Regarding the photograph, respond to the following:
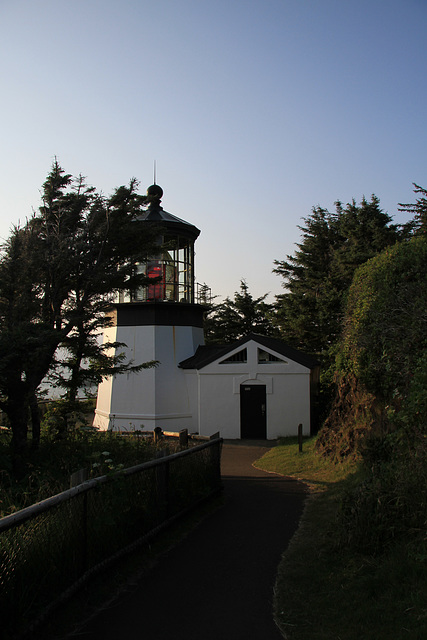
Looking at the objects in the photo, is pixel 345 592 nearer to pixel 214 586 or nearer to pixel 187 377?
pixel 214 586

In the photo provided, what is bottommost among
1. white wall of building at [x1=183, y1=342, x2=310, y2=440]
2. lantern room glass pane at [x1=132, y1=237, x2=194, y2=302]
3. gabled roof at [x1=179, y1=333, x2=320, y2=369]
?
white wall of building at [x1=183, y1=342, x2=310, y2=440]

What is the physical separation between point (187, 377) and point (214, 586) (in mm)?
16171

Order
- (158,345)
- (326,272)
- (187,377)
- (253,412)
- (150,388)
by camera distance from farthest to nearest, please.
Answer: (326,272) → (187,377) → (158,345) → (150,388) → (253,412)

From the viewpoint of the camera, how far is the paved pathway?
4.31 meters

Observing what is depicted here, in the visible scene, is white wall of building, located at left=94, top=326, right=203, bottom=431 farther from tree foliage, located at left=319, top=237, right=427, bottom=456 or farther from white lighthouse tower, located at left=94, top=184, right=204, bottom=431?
tree foliage, located at left=319, top=237, right=427, bottom=456

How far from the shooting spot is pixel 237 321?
37.6m

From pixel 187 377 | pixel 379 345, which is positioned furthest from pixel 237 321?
pixel 379 345

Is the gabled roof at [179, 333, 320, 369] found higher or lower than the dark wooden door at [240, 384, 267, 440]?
higher

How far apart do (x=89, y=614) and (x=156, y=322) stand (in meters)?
16.5

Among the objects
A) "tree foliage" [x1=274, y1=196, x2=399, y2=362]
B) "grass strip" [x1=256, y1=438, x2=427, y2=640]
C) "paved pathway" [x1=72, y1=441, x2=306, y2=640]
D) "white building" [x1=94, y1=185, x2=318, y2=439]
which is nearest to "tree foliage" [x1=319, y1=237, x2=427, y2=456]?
"grass strip" [x1=256, y1=438, x2=427, y2=640]

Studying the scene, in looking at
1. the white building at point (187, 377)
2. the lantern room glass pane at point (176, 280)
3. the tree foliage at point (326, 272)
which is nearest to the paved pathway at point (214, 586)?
the white building at point (187, 377)

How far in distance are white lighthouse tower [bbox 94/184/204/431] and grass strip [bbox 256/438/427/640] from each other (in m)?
14.1

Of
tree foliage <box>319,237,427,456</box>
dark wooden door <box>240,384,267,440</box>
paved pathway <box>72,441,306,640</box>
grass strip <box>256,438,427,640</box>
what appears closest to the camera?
grass strip <box>256,438,427,640</box>

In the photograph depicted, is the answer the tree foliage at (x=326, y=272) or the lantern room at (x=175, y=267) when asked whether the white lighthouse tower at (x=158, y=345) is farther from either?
the tree foliage at (x=326, y=272)
